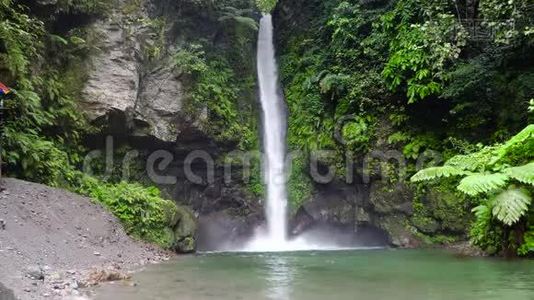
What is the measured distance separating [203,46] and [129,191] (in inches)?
270

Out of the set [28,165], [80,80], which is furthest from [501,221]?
[80,80]

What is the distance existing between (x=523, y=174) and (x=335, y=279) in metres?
3.98

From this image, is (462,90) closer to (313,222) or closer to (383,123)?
(383,123)

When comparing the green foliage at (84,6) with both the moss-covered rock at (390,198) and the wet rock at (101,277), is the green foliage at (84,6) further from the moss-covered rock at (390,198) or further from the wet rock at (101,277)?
the moss-covered rock at (390,198)

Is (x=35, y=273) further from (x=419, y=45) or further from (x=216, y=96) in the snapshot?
(x=419, y=45)

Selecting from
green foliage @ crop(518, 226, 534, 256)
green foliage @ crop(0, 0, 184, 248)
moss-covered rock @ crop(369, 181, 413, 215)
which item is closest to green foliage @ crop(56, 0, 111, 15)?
green foliage @ crop(0, 0, 184, 248)

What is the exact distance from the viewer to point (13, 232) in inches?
333

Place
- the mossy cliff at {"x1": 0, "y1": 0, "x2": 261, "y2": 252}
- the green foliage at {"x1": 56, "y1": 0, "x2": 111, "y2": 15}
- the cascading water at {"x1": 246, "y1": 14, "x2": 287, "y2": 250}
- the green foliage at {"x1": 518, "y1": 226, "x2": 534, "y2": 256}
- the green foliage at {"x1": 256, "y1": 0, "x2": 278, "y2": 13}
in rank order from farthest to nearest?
the green foliage at {"x1": 256, "y1": 0, "x2": 278, "y2": 13} < the cascading water at {"x1": 246, "y1": 14, "x2": 287, "y2": 250} < the green foliage at {"x1": 56, "y1": 0, "x2": 111, "y2": 15} < the mossy cliff at {"x1": 0, "y1": 0, "x2": 261, "y2": 252} < the green foliage at {"x1": 518, "y1": 226, "x2": 534, "y2": 256}

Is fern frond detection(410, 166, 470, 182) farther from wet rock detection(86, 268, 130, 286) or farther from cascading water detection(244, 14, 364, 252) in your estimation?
wet rock detection(86, 268, 130, 286)

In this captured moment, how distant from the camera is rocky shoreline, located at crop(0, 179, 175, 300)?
21.4ft

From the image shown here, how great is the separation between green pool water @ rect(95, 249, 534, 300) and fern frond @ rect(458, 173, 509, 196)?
1.34 metres

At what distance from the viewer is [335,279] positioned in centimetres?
771

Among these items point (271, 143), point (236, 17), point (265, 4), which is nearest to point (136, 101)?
point (271, 143)

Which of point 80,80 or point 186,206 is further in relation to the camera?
point 186,206
